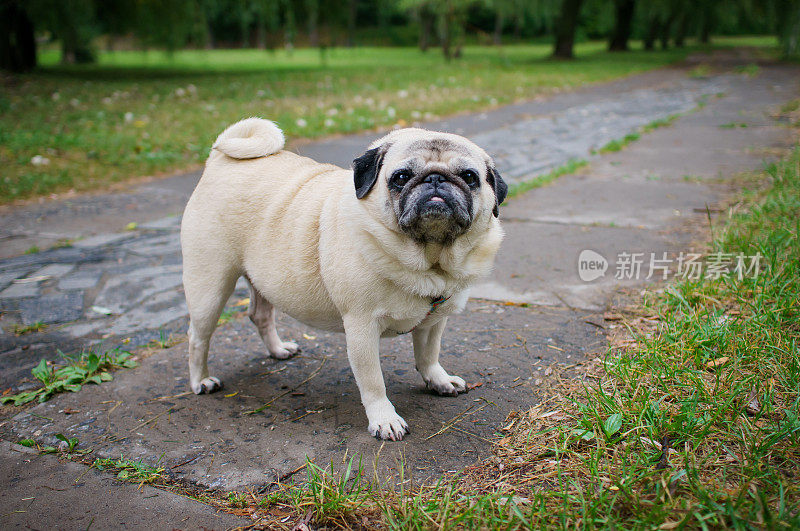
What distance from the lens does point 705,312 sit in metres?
3.08

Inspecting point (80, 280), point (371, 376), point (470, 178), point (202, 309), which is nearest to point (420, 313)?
point (371, 376)

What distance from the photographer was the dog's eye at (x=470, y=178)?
235 cm

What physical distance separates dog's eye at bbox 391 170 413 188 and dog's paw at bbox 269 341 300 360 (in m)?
1.37

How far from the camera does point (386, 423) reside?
2.47m

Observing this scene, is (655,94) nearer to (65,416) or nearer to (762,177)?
(762,177)

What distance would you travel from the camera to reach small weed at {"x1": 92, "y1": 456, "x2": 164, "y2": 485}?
2.26 meters

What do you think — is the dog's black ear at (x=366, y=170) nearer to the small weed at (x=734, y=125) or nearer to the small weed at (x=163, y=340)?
the small weed at (x=163, y=340)

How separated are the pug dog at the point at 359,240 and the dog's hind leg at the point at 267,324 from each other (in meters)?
0.35


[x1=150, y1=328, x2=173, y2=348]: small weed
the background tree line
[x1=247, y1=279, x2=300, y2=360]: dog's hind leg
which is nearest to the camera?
[x1=247, y1=279, x2=300, y2=360]: dog's hind leg

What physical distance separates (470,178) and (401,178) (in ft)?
0.90

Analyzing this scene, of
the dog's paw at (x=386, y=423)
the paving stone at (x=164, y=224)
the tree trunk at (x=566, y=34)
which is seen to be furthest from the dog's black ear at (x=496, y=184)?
A: the tree trunk at (x=566, y=34)

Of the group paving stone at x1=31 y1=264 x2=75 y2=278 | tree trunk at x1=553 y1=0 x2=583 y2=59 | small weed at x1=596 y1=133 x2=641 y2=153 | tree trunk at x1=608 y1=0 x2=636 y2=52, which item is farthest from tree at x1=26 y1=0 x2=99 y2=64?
tree trunk at x1=608 y1=0 x2=636 y2=52

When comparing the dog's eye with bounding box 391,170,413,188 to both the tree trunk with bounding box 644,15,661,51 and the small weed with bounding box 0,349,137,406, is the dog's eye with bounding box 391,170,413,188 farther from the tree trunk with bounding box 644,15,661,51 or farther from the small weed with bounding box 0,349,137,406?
the tree trunk with bounding box 644,15,661,51

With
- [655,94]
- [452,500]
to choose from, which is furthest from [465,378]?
[655,94]
